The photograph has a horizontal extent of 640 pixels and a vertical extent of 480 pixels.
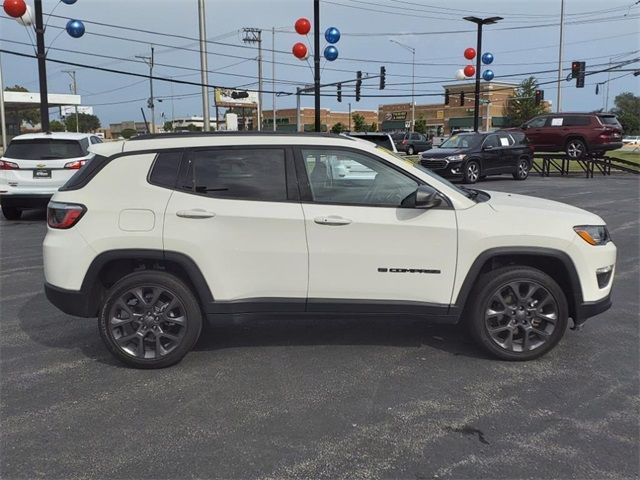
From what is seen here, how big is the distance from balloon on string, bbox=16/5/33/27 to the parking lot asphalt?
12344 mm

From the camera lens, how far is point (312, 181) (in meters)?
4.30

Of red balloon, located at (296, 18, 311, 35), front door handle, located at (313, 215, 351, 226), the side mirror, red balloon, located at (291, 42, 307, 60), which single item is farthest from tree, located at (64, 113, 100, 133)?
the side mirror

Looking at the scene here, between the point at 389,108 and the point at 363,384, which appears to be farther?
the point at 389,108

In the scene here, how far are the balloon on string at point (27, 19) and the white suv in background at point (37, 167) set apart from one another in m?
5.12

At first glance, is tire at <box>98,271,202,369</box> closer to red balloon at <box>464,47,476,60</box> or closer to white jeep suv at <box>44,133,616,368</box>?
white jeep suv at <box>44,133,616,368</box>

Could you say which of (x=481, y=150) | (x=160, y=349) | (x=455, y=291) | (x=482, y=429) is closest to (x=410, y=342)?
(x=455, y=291)

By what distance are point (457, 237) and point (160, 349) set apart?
2403 mm

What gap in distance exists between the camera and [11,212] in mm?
11977

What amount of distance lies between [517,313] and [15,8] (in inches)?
574

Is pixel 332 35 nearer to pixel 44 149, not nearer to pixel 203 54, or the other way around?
pixel 203 54

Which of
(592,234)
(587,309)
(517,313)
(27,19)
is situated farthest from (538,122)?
(517,313)

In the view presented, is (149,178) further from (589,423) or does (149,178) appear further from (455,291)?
(589,423)

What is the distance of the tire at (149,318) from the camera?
4.20 m

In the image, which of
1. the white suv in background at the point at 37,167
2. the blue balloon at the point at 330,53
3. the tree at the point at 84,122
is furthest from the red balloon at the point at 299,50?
the tree at the point at 84,122
